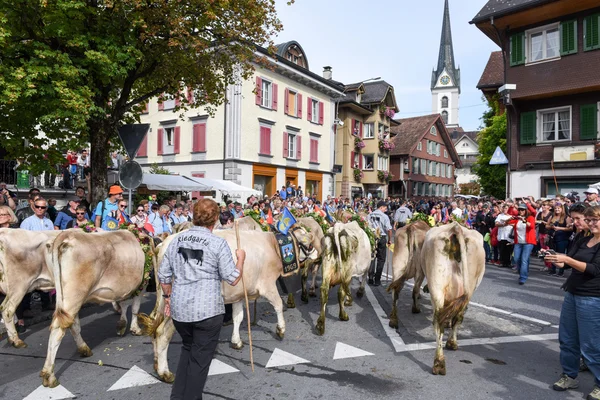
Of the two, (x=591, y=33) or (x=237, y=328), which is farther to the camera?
(x=591, y=33)

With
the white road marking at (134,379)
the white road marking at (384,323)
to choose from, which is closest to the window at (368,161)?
the white road marking at (384,323)

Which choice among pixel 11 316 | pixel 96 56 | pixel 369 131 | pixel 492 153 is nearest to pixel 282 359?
pixel 11 316

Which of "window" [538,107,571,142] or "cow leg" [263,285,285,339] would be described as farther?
"window" [538,107,571,142]

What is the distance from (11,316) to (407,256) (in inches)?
234

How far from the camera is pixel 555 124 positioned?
63.1 ft

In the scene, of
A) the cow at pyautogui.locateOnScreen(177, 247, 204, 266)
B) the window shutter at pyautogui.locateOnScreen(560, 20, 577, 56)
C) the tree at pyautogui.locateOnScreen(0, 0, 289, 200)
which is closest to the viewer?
the cow at pyautogui.locateOnScreen(177, 247, 204, 266)

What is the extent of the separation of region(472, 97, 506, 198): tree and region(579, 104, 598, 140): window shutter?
31.0 feet

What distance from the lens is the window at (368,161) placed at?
41375 millimetres

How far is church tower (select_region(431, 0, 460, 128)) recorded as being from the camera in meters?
103

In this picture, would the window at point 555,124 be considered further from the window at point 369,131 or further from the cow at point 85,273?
the window at point 369,131

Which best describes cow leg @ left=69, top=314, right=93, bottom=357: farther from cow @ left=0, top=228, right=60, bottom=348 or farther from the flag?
the flag

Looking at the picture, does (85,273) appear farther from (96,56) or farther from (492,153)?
(492,153)

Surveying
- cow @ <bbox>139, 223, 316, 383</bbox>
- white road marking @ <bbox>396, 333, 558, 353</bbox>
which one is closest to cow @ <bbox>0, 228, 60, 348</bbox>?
cow @ <bbox>139, 223, 316, 383</bbox>

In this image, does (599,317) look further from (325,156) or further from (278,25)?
(325,156)
